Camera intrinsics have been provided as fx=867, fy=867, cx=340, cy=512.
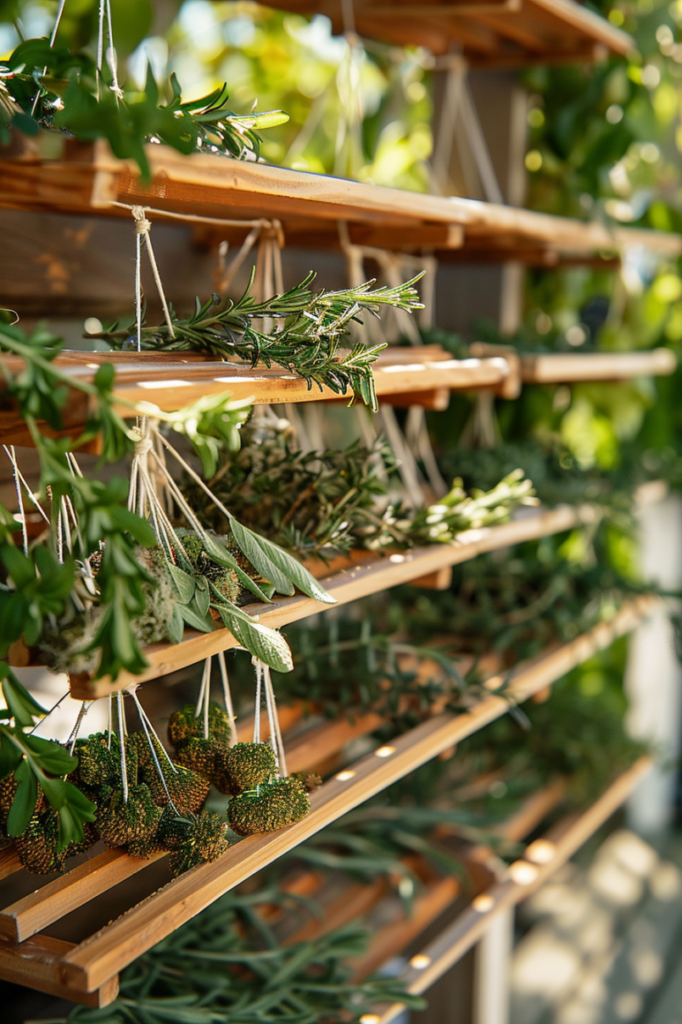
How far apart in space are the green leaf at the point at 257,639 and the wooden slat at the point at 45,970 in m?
0.29

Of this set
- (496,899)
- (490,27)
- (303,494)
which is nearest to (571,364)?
(490,27)

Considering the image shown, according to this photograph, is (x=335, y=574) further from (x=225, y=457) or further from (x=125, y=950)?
(x=125, y=950)

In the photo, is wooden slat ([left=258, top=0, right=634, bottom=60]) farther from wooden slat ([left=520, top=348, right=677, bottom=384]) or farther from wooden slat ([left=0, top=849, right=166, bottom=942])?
wooden slat ([left=0, top=849, right=166, bottom=942])

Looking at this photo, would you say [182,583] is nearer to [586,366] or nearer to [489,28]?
[586,366]

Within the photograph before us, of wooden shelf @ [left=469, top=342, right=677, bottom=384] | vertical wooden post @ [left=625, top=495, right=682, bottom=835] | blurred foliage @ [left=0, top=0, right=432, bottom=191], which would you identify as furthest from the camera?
vertical wooden post @ [left=625, top=495, right=682, bottom=835]

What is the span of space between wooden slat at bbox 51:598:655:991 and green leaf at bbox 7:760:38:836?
0.39ft

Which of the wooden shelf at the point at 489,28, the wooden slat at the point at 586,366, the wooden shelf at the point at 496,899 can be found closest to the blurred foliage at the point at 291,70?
the wooden shelf at the point at 489,28

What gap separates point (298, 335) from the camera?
817mm

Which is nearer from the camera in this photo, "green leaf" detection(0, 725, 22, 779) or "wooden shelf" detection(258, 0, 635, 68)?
"green leaf" detection(0, 725, 22, 779)

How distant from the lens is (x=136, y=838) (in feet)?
2.68

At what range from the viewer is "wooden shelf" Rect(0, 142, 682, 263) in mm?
668

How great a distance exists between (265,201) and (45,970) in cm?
73

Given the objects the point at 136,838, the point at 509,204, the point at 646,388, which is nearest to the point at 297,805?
the point at 136,838

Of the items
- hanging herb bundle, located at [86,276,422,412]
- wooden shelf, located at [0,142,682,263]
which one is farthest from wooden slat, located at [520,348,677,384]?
hanging herb bundle, located at [86,276,422,412]
